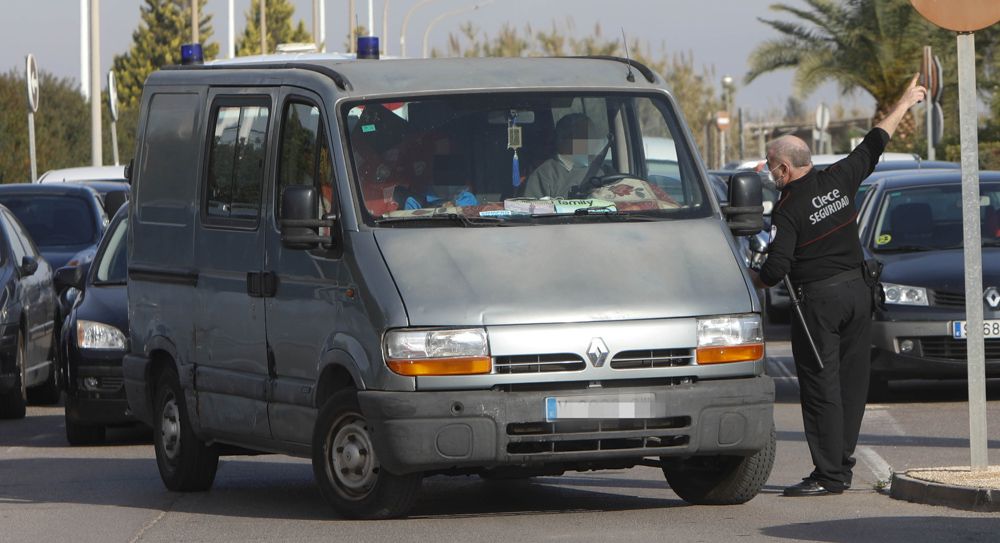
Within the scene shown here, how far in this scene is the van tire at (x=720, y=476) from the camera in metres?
9.63

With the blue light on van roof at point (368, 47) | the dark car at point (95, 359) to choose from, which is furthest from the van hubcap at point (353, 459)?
the blue light on van roof at point (368, 47)

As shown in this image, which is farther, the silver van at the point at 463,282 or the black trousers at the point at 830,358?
the black trousers at the point at 830,358

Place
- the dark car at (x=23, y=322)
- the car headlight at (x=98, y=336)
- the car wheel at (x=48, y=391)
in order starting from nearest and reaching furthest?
1. the car headlight at (x=98, y=336)
2. the dark car at (x=23, y=322)
3. the car wheel at (x=48, y=391)

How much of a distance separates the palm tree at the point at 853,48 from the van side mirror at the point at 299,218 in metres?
33.1

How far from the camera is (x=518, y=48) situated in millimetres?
69250

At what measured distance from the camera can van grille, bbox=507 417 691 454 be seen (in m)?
8.85

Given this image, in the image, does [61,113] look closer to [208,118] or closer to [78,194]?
[78,194]

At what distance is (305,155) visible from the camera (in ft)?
32.5

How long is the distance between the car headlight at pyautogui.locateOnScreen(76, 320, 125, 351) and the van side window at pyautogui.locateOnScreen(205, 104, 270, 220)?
3.14 metres

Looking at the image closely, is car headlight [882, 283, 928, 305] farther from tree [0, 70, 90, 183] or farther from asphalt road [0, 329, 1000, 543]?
tree [0, 70, 90, 183]

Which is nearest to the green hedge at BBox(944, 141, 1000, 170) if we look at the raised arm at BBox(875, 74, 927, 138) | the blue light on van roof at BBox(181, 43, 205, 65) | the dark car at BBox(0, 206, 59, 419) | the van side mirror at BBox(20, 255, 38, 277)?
the dark car at BBox(0, 206, 59, 419)

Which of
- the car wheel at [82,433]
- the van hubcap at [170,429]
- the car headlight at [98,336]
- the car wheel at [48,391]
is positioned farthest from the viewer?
the car wheel at [48,391]

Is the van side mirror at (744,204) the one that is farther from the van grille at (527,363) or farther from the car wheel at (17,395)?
the car wheel at (17,395)

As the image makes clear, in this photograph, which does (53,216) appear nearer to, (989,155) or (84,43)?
(989,155)
